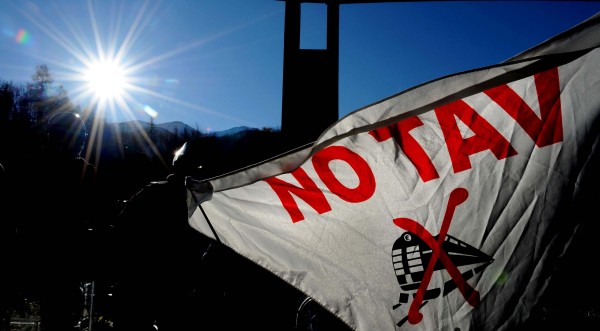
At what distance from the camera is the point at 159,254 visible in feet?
11.6

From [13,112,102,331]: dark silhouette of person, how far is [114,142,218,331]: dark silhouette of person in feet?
1.81

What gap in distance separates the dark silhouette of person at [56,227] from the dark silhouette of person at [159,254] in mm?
552

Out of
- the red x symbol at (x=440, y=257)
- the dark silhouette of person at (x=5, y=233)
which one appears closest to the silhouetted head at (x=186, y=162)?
the dark silhouette of person at (x=5, y=233)

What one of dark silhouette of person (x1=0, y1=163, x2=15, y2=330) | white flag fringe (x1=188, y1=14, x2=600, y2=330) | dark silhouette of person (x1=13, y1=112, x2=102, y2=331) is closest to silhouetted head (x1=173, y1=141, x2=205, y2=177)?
dark silhouette of person (x1=13, y1=112, x2=102, y2=331)

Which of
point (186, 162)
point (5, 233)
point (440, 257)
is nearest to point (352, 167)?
point (440, 257)

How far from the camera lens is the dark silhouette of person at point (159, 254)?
3.48m

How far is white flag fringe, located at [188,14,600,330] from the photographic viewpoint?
1.72m

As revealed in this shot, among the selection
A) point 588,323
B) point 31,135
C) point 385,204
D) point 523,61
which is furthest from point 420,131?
point 31,135

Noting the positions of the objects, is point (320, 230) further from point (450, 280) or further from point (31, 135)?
point (31, 135)

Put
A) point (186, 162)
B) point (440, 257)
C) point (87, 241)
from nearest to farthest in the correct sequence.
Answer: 1. point (440, 257)
2. point (87, 241)
3. point (186, 162)

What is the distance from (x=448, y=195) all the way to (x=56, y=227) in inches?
102

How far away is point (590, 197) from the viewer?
1729mm

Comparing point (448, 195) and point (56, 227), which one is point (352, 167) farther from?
point (56, 227)

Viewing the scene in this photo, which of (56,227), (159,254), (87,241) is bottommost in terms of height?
(159,254)
